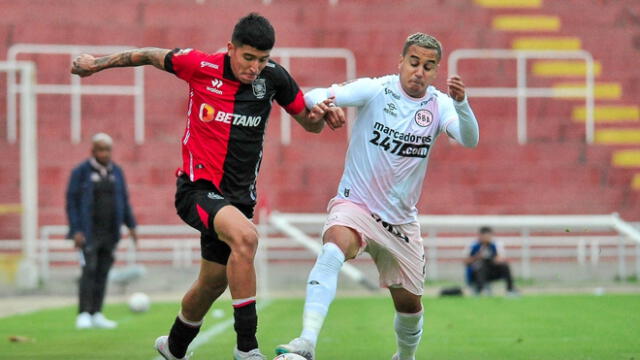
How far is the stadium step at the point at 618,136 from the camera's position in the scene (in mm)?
25938

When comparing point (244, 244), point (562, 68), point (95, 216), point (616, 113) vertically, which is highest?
point (562, 68)

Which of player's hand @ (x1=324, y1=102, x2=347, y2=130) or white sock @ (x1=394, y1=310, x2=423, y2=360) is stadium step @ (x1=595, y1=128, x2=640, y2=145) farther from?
player's hand @ (x1=324, y1=102, x2=347, y2=130)

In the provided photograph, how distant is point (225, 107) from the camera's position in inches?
299

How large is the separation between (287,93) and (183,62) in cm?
71

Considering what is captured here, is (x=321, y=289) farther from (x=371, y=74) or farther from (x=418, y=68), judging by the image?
(x=371, y=74)

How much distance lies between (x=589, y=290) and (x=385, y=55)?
7973 millimetres

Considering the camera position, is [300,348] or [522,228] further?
[522,228]

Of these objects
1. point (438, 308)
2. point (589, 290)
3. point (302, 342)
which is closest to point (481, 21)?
point (589, 290)

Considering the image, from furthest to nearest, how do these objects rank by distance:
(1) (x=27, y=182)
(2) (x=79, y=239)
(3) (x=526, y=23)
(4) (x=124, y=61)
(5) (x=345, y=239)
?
(3) (x=526, y=23) → (1) (x=27, y=182) → (2) (x=79, y=239) → (4) (x=124, y=61) → (5) (x=345, y=239)

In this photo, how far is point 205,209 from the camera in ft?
24.1

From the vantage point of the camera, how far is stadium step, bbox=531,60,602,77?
26.5 m

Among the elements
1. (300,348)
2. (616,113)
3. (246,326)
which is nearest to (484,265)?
(616,113)

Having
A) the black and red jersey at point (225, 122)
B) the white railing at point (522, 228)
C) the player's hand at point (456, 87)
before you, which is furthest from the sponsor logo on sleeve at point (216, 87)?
the white railing at point (522, 228)

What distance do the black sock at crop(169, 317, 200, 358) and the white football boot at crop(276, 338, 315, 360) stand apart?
4.79ft
